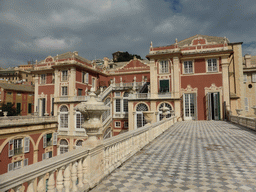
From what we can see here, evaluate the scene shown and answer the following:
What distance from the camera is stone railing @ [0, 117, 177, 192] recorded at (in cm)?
219

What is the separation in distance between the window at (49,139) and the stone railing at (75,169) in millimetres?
19823

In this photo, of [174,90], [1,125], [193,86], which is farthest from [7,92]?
[193,86]

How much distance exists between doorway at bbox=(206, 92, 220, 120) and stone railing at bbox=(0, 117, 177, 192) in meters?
17.7

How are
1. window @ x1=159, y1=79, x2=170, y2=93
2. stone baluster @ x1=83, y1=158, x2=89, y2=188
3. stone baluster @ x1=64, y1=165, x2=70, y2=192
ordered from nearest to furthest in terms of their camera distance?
1. stone baluster @ x1=64, y1=165, x2=70, y2=192
2. stone baluster @ x1=83, y1=158, x2=89, y2=188
3. window @ x1=159, y1=79, x2=170, y2=93

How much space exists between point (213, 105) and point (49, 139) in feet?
70.9

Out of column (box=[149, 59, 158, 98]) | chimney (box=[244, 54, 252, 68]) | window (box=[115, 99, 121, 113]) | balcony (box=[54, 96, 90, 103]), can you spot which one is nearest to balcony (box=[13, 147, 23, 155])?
balcony (box=[54, 96, 90, 103])

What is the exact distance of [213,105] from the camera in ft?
69.5

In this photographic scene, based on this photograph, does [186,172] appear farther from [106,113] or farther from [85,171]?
[106,113]

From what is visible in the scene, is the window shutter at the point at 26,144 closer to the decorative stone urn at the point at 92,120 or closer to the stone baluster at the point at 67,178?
the decorative stone urn at the point at 92,120

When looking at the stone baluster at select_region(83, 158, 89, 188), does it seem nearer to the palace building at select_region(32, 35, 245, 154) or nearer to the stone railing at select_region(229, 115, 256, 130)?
the stone railing at select_region(229, 115, 256, 130)

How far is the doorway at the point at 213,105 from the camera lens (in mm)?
20766

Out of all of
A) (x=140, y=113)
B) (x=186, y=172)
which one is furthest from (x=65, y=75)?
(x=186, y=172)

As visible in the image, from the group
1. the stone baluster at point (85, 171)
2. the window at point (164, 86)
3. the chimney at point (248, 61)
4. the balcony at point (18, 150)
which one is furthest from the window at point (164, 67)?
the stone baluster at point (85, 171)

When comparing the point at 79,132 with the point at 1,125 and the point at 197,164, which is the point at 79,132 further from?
the point at 197,164
